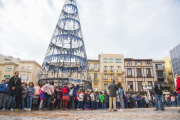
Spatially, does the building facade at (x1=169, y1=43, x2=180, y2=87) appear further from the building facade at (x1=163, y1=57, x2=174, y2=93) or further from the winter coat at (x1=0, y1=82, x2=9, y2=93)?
the winter coat at (x1=0, y1=82, x2=9, y2=93)

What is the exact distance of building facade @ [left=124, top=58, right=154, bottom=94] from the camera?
125ft

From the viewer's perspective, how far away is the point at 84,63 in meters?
20.6

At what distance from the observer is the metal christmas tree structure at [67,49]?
774 inches

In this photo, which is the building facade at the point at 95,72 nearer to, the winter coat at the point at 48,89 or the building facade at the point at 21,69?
the building facade at the point at 21,69

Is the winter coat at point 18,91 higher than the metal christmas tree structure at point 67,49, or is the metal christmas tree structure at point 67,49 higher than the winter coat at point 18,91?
the metal christmas tree structure at point 67,49

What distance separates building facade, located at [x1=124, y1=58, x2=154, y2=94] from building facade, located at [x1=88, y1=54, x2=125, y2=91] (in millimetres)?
1501

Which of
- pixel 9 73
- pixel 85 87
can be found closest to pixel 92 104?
pixel 85 87

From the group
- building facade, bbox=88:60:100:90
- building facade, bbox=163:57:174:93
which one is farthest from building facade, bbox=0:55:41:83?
building facade, bbox=163:57:174:93

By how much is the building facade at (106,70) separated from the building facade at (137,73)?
1.50 metres

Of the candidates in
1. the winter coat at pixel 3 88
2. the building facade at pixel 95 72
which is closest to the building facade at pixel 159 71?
the building facade at pixel 95 72

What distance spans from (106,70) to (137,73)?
8.74 m

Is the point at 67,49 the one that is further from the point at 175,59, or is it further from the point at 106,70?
the point at 175,59

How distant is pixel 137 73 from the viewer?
3912cm

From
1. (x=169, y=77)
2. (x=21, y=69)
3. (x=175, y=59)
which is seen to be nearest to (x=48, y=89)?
(x=21, y=69)
